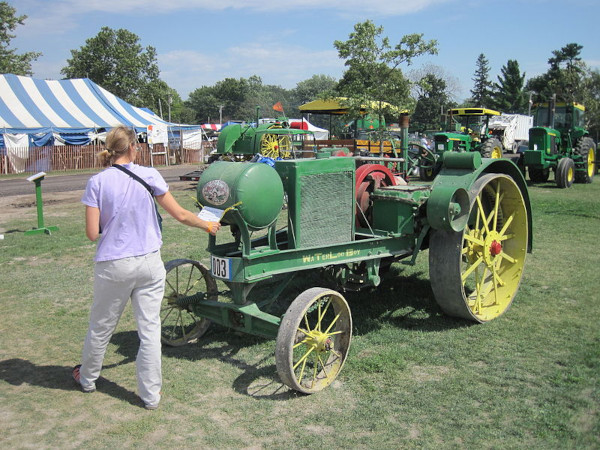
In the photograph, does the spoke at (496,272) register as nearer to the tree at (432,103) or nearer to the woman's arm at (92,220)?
the woman's arm at (92,220)

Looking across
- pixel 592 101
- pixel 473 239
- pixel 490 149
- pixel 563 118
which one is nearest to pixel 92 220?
pixel 473 239

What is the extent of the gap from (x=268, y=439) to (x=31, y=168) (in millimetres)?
24600

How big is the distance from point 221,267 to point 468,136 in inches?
637

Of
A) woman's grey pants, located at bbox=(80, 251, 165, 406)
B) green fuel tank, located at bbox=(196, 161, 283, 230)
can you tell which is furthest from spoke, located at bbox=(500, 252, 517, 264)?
woman's grey pants, located at bbox=(80, 251, 165, 406)

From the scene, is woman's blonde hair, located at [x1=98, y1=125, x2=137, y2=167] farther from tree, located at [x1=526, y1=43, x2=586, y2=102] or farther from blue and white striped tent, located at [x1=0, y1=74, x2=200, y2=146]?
tree, located at [x1=526, y1=43, x2=586, y2=102]

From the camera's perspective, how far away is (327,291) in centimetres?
373

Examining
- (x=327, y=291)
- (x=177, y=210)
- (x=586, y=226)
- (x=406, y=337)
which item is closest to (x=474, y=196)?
(x=406, y=337)

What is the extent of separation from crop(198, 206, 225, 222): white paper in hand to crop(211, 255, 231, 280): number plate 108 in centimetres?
30

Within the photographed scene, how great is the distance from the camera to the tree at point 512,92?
211ft

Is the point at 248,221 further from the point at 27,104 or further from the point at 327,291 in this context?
the point at 27,104

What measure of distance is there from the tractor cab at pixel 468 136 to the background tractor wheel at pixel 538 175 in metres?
1.30

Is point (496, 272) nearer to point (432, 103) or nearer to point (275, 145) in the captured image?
point (275, 145)

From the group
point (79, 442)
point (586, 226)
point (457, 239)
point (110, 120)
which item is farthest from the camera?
point (110, 120)

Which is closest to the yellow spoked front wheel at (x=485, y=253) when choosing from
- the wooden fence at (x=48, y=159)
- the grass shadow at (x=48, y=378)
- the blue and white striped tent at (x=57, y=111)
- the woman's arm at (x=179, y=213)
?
the woman's arm at (x=179, y=213)
